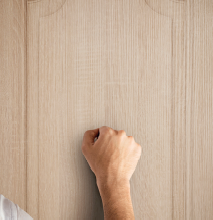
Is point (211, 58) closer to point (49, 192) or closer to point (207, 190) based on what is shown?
point (207, 190)

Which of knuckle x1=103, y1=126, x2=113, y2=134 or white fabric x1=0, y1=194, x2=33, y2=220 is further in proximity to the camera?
knuckle x1=103, y1=126, x2=113, y2=134

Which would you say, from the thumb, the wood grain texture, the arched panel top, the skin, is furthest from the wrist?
the arched panel top

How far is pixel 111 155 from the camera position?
19.9 inches

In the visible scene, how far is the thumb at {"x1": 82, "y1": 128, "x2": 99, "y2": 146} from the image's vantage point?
52 cm

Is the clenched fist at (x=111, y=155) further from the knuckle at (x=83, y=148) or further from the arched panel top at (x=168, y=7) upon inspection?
the arched panel top at (x=168, y=7)

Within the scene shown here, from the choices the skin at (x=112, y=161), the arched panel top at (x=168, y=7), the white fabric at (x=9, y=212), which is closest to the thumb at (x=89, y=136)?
the skin at (x=112, y=161)

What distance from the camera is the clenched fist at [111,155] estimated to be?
0.50 meters

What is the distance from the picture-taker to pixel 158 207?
550 mm

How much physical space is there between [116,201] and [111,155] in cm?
13

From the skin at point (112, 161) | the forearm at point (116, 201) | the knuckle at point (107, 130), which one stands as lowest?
the forearm at point (116, 201)

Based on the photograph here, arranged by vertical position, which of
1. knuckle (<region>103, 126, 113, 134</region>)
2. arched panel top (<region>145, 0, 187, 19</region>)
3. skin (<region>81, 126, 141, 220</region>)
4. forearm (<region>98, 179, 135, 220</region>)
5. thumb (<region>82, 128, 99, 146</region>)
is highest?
arched panel top (<region>145, 0, 187, 19</region>)

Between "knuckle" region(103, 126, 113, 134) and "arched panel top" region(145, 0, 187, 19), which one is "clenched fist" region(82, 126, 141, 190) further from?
"arched panel top" region(145, 0, 187, 19)

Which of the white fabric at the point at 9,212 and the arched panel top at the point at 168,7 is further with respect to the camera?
the arched panel top at the point at 168,7

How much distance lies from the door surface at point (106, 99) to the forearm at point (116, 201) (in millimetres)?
70
